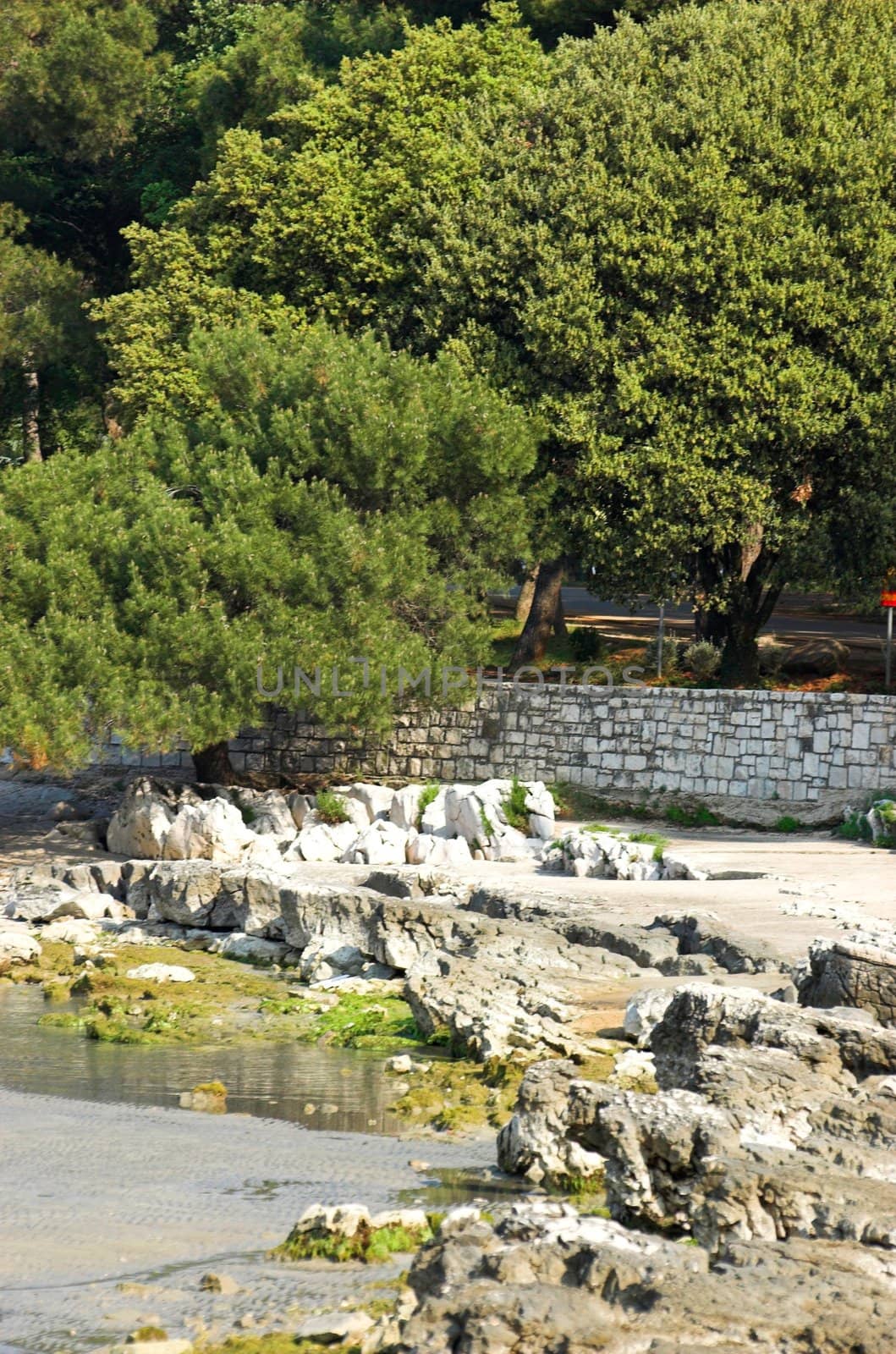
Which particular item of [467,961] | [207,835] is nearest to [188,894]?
[207,835]

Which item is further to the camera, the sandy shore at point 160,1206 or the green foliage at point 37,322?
the green foliage at point 37,322

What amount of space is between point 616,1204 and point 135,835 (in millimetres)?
15677

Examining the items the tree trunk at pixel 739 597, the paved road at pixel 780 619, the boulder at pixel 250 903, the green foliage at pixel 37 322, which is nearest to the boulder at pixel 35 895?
the boulder at pixel 250 903

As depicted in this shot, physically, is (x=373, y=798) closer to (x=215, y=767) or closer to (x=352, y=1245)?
(x=215, y=767)

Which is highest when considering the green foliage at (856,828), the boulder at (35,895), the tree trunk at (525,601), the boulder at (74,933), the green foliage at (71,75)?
the green foliage at (71,75)

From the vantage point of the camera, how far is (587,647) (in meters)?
30.8

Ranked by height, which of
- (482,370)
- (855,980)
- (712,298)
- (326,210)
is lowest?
(855,980)

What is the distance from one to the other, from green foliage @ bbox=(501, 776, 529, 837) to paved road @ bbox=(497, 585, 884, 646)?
32.2ft

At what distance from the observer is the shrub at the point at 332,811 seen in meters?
23.1

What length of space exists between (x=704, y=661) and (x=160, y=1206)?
19.3 metres

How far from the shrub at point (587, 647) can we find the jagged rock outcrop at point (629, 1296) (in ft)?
79.7

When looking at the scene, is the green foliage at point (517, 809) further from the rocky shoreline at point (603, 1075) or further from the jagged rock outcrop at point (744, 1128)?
the jagged rock outcrop at point (744, 1128)

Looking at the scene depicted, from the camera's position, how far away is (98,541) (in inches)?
881

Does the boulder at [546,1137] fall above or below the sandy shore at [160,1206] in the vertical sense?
above
